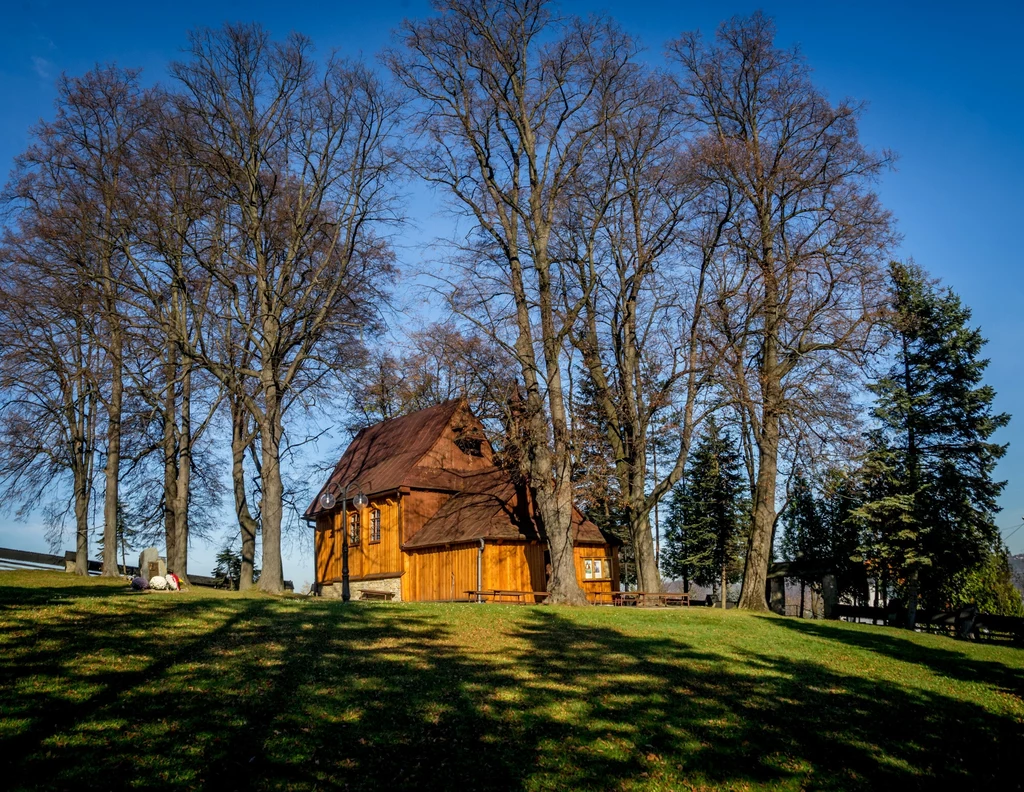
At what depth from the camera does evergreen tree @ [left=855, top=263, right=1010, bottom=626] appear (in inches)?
1211

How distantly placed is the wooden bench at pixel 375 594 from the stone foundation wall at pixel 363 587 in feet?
0.28

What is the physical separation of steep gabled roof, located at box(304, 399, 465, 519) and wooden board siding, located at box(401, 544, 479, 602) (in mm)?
3114

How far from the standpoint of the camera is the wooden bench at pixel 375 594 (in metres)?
32.5

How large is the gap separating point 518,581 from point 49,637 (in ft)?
67.9

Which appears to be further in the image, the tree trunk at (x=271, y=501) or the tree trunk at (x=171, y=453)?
the tree trunk at (x=171, y=453)

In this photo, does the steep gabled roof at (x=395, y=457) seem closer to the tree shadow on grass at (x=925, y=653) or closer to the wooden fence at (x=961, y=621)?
the tree shadow on grass at (x=925, y=653)

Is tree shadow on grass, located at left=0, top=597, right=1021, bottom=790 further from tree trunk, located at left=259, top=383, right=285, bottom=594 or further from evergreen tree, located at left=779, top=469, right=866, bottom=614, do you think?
evergreen tree, located at left=779, top=469, right=866, bottom=614

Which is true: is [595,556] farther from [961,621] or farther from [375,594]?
[961,621]

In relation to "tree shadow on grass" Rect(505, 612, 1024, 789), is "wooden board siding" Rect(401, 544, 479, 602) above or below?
below

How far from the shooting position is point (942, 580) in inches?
1264

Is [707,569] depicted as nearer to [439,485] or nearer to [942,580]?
[942,580]

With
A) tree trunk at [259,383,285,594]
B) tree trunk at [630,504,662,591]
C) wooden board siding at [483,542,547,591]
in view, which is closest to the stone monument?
tree trunk at [259,383,285,594]

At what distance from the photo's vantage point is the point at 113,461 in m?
27.5

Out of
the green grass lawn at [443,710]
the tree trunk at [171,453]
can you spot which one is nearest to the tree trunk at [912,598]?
the green grass lawn at [443,710]
